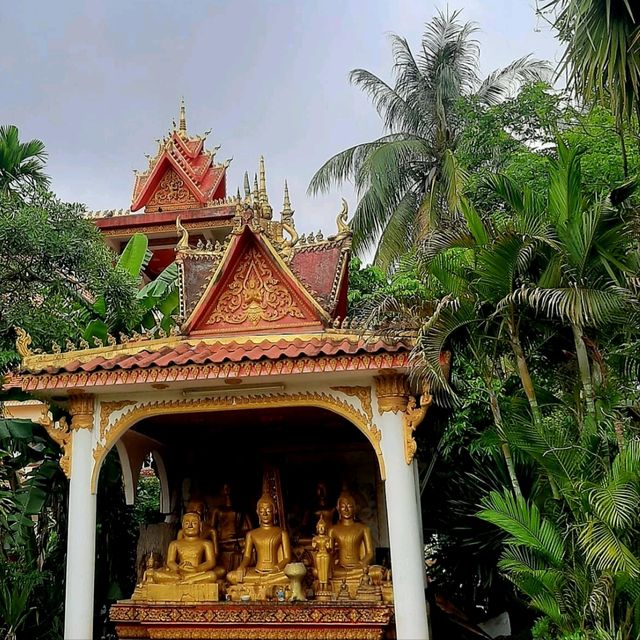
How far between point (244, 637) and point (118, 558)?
337 cm

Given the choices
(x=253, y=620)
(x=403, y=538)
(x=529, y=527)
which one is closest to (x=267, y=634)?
(x=253, y=620)

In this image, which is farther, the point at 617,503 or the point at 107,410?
the point at 107,410

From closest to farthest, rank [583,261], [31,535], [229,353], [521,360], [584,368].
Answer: [583,261]
[584,368]
[521,360]
[229,353]
[31,535]

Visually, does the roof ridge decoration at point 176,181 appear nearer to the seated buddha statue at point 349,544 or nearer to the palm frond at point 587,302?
the seated buddha statue at point 349,544

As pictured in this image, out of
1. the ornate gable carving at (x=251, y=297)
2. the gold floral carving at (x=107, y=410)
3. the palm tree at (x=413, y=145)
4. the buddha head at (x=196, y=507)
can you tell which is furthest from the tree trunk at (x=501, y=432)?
the palm tree at (x=413, y=145)

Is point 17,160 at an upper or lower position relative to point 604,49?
upper

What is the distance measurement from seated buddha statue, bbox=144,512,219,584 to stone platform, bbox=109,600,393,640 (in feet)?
1.51

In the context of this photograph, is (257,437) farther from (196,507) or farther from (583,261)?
(583,261)

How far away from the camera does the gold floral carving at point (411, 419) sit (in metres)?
6.87

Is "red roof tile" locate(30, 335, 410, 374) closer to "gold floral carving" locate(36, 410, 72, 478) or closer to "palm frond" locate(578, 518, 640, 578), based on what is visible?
"gold floral carving" locate(36, 410, 72, 478)

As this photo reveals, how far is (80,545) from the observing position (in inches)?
285

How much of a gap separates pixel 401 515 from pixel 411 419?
90 centimetres

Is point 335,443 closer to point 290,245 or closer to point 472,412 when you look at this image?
point 472,412

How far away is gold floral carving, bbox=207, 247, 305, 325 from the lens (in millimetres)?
8133
